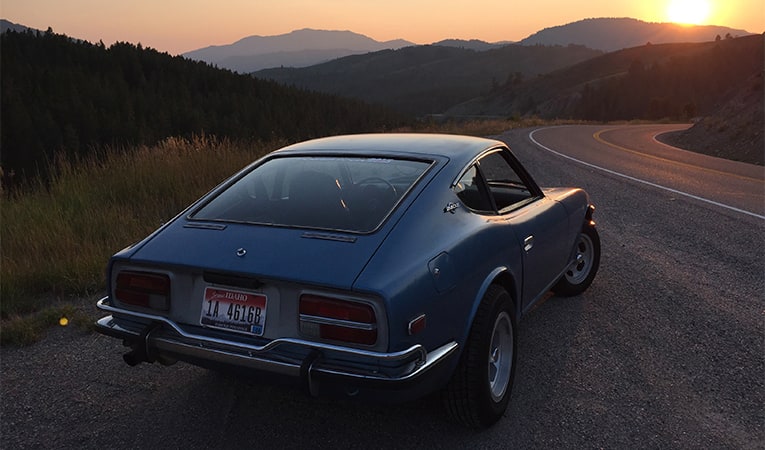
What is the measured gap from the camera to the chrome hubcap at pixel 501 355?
9.98 feet

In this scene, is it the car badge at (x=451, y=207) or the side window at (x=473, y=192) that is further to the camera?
the side window at (x=473, y=192)

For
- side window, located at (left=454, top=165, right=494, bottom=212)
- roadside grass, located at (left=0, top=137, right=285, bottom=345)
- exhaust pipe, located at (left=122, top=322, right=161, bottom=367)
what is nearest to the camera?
exhaust pipe, located at (left=122, top=322, right=161, bottom=367)

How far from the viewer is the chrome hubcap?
304 centimetres

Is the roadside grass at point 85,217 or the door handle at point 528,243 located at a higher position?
the door handle at point 528,243

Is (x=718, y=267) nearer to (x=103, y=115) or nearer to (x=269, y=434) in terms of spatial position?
(x=269, y=434)

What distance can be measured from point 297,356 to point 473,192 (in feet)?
4.89

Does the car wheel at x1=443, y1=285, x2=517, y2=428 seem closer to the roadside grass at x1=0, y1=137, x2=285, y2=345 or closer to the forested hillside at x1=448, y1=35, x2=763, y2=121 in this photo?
the roadside grass at x1=0, y1=137, x2=285, y2=345

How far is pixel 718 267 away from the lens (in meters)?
5.77

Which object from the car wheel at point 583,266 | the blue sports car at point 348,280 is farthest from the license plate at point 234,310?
the car wheel at point 583,266

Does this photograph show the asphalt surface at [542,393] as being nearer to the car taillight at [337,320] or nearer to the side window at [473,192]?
the car taillight at [337,320]

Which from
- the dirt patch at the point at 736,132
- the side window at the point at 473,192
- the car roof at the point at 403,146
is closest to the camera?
the side window at the point at 473,192

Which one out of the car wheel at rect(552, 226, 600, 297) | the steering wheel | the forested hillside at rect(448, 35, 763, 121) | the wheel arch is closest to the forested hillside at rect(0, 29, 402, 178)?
the steering wheel

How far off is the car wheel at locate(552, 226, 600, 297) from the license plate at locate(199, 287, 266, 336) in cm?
306

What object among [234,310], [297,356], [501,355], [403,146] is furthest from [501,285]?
[234,310]
